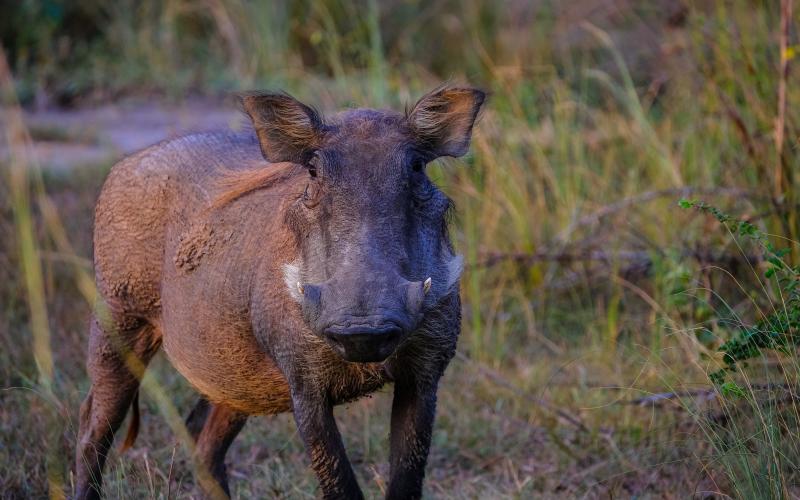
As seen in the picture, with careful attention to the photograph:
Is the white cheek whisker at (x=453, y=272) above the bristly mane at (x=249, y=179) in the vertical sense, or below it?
below

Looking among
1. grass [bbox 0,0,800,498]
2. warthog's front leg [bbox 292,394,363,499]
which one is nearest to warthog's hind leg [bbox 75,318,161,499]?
grass [bbox 0,0,800,498]

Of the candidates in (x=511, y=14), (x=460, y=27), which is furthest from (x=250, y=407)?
(x=460, y=27)

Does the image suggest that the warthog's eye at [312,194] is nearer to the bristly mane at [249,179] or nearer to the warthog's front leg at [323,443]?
the bristly mane at [249,179]

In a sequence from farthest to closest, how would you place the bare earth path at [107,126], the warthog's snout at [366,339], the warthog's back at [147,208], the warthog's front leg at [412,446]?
1. the bare earth path at [107,126]
2. the warthog's back at [147,208]
3. the warthog's front leg at [412,446]
4. the warthog's snout at [366,339]

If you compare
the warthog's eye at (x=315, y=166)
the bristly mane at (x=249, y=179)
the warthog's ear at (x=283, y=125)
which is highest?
the warthog's ear at (x=283, y=125)

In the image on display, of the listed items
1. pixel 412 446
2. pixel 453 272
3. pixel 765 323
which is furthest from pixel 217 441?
pixel 765 323

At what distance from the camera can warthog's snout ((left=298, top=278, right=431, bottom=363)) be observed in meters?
2.68

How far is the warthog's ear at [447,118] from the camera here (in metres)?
3.25

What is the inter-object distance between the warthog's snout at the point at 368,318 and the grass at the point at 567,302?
81 cm

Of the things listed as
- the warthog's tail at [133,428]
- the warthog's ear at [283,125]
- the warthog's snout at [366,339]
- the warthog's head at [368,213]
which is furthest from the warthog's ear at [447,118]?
the warthog's tail at [133,428]

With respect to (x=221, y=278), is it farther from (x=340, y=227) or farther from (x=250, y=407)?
(x=340, y=227)

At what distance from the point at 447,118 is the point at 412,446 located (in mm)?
948

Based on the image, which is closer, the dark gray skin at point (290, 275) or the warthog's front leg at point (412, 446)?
the dark gray skin at point (290, 275)

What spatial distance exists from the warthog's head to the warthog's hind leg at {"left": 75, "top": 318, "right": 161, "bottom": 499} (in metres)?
1.07
